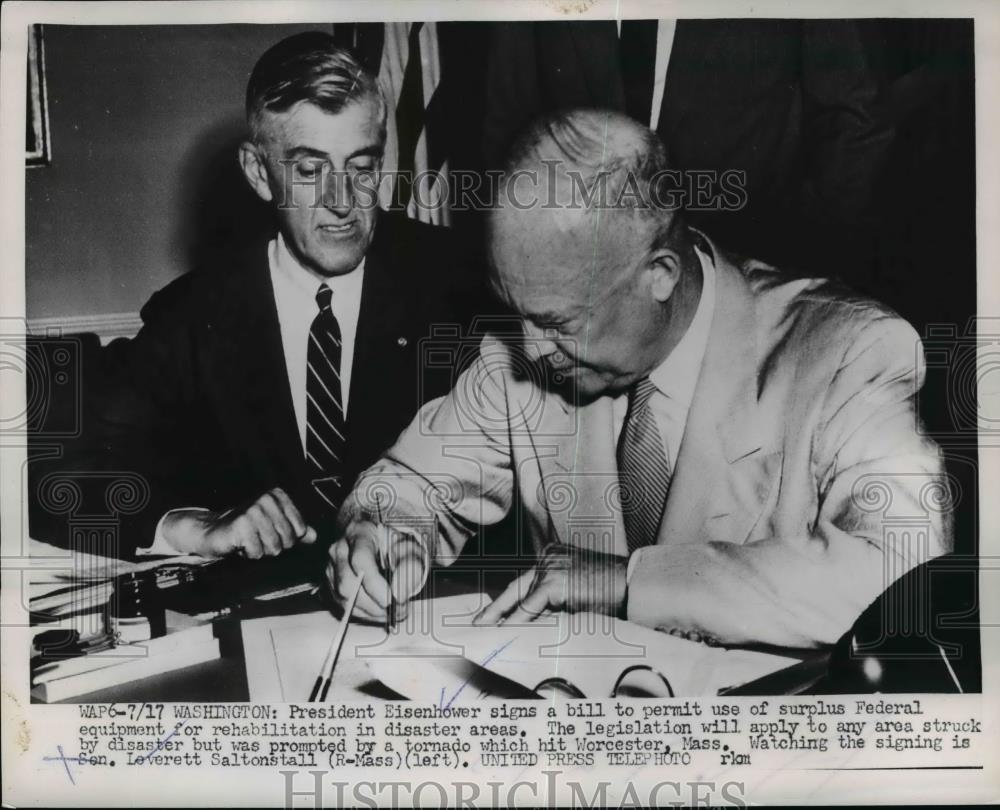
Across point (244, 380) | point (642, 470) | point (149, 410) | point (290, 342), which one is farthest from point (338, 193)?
point (642, 470)

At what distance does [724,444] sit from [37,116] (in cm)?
156

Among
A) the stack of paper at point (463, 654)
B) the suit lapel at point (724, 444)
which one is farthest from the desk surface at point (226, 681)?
the suit lapel at point (724, 444)

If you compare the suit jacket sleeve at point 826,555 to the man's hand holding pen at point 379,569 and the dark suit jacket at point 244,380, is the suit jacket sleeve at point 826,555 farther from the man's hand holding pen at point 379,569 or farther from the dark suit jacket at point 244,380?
the dark suit jacket at point 244,380

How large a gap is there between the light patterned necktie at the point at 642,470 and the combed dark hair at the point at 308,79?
77cm

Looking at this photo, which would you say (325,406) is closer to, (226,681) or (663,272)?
(226,681)

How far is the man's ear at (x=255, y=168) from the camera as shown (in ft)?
5.95

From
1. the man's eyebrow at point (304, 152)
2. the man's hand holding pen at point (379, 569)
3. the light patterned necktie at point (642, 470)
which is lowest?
the man's hand holding pen at point (379, 569)

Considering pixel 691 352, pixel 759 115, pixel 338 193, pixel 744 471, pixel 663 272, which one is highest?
pixel 759 115

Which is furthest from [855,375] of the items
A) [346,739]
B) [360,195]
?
[346,739]

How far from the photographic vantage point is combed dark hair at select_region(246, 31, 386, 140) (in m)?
1.80

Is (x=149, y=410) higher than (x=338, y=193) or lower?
lower

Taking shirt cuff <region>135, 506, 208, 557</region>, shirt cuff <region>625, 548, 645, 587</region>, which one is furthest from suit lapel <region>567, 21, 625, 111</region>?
shirt cuff <region>135, 506, 208, 557</region>

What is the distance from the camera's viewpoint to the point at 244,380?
183 centimetres

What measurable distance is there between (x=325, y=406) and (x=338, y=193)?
17.1 inches
